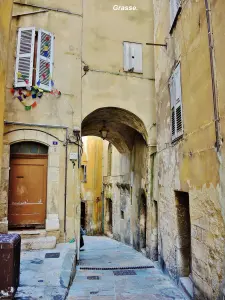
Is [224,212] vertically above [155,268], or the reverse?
[224,212]

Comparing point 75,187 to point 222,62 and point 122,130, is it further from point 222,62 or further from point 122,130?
point 222,62

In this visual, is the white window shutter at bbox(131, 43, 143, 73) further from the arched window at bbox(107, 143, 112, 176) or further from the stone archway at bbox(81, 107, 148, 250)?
the arched window at bbox(107, 143, 112, 176)

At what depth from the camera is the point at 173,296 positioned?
5.02m

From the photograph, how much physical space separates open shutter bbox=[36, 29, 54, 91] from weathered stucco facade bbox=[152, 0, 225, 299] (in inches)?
124

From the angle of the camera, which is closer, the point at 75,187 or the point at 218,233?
the point at 218,233

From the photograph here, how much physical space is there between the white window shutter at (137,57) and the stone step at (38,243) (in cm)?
556

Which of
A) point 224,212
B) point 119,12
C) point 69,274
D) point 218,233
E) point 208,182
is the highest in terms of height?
point 119,12

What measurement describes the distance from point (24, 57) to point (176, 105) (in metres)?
4.37

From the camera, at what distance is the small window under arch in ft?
24.0

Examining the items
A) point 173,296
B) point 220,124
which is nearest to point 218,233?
point 220,124

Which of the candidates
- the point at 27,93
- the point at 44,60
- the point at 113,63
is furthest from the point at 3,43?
the point at 113,63

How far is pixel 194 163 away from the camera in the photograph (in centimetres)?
482

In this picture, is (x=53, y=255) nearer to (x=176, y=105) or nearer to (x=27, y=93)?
(x=27, y=93)

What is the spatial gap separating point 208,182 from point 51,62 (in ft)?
18.5
